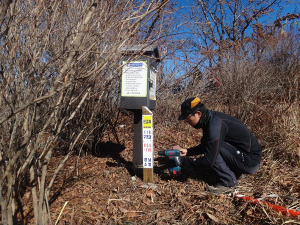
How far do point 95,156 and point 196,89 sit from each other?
3.47 meters

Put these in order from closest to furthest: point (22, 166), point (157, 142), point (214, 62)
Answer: point (22, 166)
point (157, 142)
point (214, 62)

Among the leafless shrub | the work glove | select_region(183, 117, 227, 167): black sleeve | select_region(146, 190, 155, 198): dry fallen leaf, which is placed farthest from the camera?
the work glove

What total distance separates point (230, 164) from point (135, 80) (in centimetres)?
189

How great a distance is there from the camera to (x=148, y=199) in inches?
124

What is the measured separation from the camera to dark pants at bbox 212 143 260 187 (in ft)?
10.3

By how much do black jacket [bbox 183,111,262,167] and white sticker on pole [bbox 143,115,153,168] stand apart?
0.55 meters

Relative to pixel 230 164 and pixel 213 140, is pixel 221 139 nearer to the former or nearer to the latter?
pixel 213 140

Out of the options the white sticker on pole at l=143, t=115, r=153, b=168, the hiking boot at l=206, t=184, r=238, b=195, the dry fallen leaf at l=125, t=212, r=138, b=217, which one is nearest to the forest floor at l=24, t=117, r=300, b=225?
the dry fallen leaf at l=125, t=212, r=138, b=217

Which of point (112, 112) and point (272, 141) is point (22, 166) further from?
point (272, 141)

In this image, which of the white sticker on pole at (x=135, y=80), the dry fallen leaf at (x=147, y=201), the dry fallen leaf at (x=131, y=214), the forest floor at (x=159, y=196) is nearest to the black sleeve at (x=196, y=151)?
the forest floor at (x=159, y=196)

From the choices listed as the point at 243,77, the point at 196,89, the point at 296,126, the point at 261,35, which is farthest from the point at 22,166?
the point at 261,35

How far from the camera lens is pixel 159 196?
10.6 feet

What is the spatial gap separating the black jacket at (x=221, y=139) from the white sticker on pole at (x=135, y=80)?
1.12 m

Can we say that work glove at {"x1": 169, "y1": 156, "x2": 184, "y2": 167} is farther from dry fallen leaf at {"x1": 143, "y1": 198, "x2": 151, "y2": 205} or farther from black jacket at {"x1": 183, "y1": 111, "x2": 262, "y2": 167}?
dry fallen leaf at {"x1": 143, "y1": 198, "x2": 151, "y2": 205}
